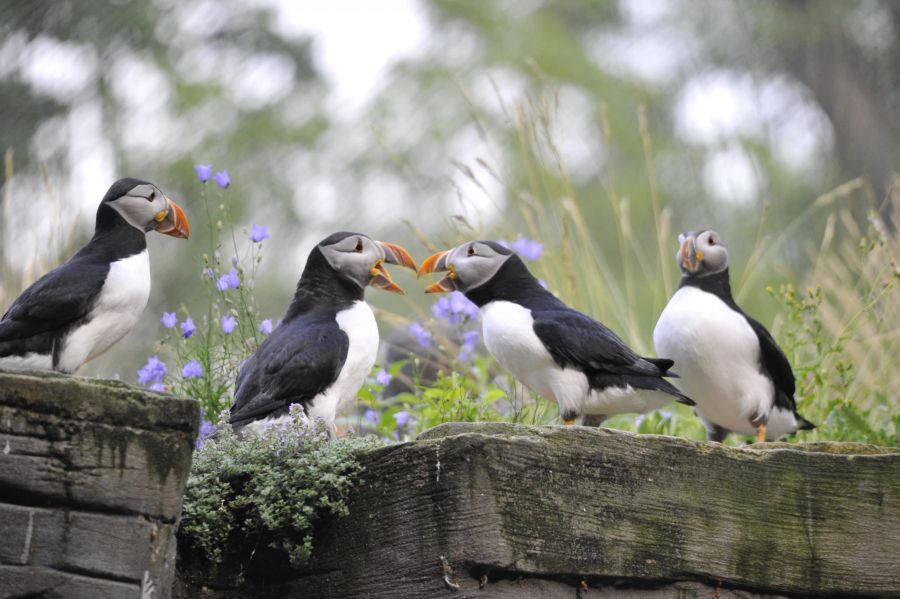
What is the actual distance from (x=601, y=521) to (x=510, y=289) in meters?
1.13

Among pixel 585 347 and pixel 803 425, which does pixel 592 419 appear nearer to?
pixel 585 347

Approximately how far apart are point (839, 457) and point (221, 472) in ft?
5.30

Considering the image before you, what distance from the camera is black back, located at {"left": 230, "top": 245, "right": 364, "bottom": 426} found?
3.41 metres

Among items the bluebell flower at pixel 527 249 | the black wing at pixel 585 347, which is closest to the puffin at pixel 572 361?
the black wing at pixel 585 347

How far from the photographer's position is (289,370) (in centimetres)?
343

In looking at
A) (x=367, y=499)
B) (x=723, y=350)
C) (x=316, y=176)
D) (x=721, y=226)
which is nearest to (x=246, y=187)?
(x=316, y=176)

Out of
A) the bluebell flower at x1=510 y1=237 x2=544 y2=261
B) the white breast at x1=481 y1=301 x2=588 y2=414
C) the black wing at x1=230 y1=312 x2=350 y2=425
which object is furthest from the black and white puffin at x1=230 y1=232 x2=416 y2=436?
the bluebell flower at x1=510 y1=237 x2=544 y2=261

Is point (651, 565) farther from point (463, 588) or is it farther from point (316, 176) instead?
point (316, 176)

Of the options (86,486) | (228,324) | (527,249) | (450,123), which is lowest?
(86,486)

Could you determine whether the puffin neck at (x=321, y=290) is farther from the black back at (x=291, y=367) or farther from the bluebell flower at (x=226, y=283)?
the bluebell flower at (x=226, y=283)

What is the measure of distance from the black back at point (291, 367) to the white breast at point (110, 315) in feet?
1.24

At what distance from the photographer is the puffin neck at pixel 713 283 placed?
4.18 meters

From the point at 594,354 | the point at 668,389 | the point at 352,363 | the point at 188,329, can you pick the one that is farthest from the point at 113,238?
the point at 668,389

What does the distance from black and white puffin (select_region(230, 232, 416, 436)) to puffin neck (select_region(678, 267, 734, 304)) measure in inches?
40.1
